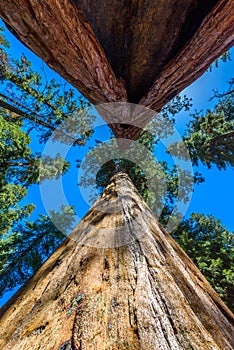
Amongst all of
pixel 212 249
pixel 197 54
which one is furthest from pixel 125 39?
pixel 212 249

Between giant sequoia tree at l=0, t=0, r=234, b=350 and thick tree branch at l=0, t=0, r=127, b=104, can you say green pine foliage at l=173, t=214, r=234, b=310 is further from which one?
thick tree branch at l=0, t=0, r=127, b=104

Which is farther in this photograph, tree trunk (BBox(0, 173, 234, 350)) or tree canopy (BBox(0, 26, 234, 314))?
tree canopy (BBox(0, 26, 234, 314))

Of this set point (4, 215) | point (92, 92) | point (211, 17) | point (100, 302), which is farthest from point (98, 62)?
point (4, 215)

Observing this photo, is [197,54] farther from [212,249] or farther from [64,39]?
[212,249]

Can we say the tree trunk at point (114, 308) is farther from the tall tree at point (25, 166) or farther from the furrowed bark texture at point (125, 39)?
the tall tree at point (25, 166)

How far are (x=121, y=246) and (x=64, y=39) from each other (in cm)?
241

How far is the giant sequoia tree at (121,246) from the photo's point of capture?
649 mm

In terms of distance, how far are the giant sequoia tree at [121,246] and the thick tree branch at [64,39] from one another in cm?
1

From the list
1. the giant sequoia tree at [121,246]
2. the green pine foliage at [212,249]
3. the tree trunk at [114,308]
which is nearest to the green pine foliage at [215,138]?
the green pine foliage at [212,249]

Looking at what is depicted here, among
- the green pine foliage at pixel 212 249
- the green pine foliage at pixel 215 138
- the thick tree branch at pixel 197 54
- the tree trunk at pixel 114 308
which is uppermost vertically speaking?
the green pine foliage at pixel 215 138

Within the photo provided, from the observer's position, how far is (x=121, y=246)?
1.19 meters

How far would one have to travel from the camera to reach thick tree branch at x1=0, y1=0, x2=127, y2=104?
76.0 inches

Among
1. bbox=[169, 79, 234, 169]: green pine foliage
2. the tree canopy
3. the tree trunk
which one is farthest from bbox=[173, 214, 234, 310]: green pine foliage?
the tree trunk

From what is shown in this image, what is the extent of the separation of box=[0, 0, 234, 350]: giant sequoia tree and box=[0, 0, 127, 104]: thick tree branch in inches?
0.4
